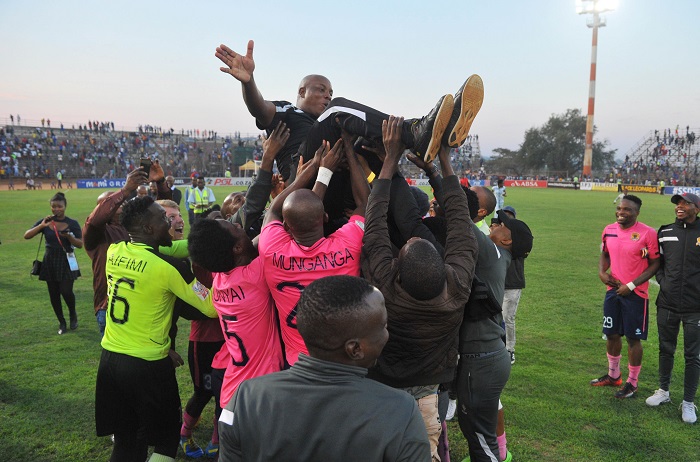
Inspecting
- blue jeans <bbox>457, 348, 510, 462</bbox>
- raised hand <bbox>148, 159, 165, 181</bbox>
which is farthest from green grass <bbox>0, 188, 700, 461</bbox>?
raised hand <bbox>148, 159, 165, 181</bbox>

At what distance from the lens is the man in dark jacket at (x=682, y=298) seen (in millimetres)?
5043

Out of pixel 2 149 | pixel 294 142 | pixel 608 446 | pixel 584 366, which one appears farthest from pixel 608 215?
pixel 2 149

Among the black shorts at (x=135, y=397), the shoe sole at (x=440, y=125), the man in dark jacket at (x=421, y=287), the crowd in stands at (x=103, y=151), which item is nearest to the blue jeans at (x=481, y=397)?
the man in dark jacket at (x=421, y=287)

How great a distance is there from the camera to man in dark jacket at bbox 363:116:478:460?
8.33 ft

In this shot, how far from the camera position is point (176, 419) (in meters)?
3.53

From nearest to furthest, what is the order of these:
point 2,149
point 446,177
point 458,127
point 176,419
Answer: point 458,127 < point 446,177 < point 176,419 < point 2,149

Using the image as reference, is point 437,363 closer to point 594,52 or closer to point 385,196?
point 385,196

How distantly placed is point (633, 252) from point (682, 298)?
67cm

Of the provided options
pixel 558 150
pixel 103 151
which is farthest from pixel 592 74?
pixel 103 151

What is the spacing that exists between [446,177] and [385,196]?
0.43m

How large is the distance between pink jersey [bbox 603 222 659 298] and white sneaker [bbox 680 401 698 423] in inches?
44.7

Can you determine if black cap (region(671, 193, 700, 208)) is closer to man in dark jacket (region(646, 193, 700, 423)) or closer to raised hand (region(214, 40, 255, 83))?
man in dark jacket (region(646, 193, 700, 423))

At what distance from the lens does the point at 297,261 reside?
2754 millimetres

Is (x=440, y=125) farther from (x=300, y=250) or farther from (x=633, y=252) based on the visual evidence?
(x=633, y=252)
